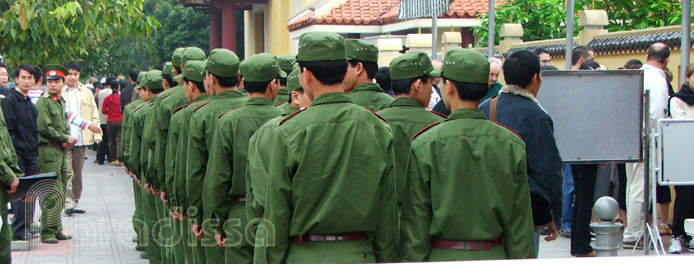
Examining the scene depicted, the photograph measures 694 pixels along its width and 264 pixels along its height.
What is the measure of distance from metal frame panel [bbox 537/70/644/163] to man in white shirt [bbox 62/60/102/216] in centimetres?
688

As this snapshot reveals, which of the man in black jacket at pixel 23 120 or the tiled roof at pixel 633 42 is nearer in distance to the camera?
the man in black jacket at pixel 23 120

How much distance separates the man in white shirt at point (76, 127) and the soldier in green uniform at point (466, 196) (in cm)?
893

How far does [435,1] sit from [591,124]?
422 centimetres

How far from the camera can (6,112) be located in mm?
10188

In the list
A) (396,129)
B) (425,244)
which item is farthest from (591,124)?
(425,244)

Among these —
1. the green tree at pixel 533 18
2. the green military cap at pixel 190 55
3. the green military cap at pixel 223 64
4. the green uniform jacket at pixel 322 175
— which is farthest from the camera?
the green tree at pixel 533 18

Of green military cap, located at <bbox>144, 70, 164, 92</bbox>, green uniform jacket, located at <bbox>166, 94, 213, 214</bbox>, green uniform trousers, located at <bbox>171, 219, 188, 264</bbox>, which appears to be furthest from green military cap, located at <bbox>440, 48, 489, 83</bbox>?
green military cap, located at <bbox>144, 70, 164, 92</bbox>

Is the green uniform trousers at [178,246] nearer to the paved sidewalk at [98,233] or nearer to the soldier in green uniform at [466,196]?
the paved sidewalk at [98,233]

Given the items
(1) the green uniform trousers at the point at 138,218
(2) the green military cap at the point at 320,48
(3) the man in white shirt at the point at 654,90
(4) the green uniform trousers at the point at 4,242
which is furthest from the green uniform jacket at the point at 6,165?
(3) the man in white shirt at the point at 654,90

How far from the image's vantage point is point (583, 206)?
8.82 meters

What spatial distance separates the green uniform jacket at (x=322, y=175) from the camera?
4.30m

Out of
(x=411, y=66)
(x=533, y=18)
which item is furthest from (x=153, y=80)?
(x=533, y=18)

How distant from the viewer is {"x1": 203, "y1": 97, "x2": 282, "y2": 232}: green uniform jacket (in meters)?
5.99

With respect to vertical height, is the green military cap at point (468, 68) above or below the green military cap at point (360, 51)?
below
